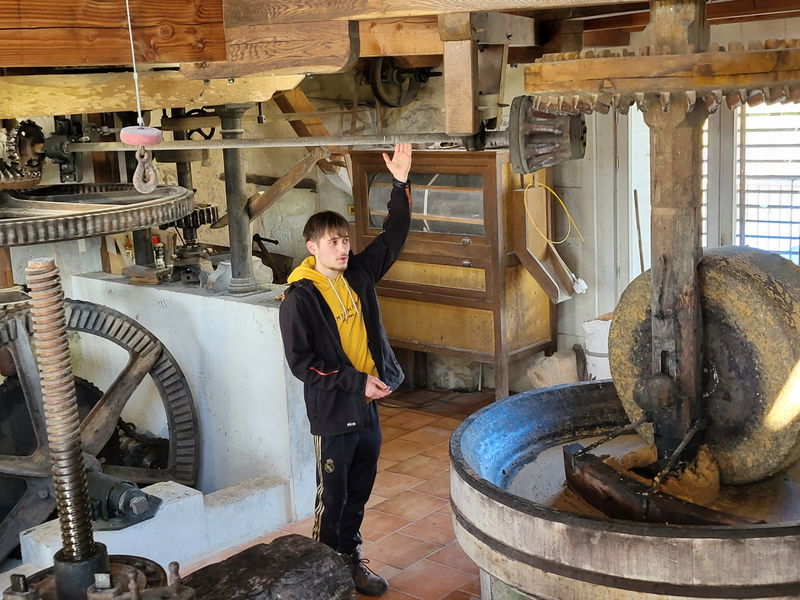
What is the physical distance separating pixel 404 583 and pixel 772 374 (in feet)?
6.71

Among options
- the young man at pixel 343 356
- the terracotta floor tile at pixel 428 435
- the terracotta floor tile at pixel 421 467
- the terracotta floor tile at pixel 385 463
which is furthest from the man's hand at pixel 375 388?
the terracotta floor tile at pixel 428 435

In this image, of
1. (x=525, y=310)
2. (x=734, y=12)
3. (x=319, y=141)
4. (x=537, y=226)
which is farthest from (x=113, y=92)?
(x=525, y=310)

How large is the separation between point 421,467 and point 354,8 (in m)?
3.21

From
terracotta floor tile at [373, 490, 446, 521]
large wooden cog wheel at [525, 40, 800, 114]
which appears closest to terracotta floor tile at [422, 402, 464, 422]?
terracotta floor tile at [373, 490, 446, 521]

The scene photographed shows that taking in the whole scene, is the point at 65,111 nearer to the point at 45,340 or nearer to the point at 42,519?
the point at 42,519

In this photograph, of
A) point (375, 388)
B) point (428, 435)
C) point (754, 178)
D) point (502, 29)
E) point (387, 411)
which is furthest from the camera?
point (387, 411)

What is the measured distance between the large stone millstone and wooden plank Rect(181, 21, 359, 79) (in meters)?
1.77

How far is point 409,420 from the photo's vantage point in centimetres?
653

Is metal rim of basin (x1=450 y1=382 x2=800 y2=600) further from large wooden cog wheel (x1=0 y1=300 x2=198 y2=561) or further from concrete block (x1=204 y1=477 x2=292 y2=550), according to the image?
large wooden cog wheel (x1=0 y1=300 x2=198 y2=561)

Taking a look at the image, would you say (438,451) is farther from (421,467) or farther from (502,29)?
(502,29)

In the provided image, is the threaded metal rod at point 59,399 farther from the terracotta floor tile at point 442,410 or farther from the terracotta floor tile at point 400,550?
the terracotta floor tile at point 442,410

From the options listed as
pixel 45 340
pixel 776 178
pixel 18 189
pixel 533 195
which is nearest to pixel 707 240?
pixel 776 178

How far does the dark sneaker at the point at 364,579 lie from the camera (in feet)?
13.4

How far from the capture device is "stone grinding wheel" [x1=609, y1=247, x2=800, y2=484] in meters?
2.72
